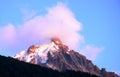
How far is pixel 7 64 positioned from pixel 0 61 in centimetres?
380

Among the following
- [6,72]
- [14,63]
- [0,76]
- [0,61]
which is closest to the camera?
[0,76]

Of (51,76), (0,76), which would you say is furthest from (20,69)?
(0,76)

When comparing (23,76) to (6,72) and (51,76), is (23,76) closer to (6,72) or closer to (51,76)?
(6,72)

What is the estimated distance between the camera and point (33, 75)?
18862 cm

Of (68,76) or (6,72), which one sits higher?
(68,76)

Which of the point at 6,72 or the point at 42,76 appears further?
the point at 42,76

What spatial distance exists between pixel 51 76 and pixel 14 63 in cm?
1936

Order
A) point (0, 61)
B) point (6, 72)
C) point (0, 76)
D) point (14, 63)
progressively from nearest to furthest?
point (0, 76) → point (6, 72) → point (0, 61) → point (14, 63)

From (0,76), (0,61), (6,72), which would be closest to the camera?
(0,76)

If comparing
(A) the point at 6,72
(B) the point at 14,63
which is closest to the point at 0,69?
(A) the point at 6,72

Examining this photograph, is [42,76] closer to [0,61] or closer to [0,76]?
[0,61]

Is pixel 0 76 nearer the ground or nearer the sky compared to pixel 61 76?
nearer the ground

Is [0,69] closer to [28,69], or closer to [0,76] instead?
[0,76]

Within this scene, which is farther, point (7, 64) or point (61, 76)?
point (61, 76)
